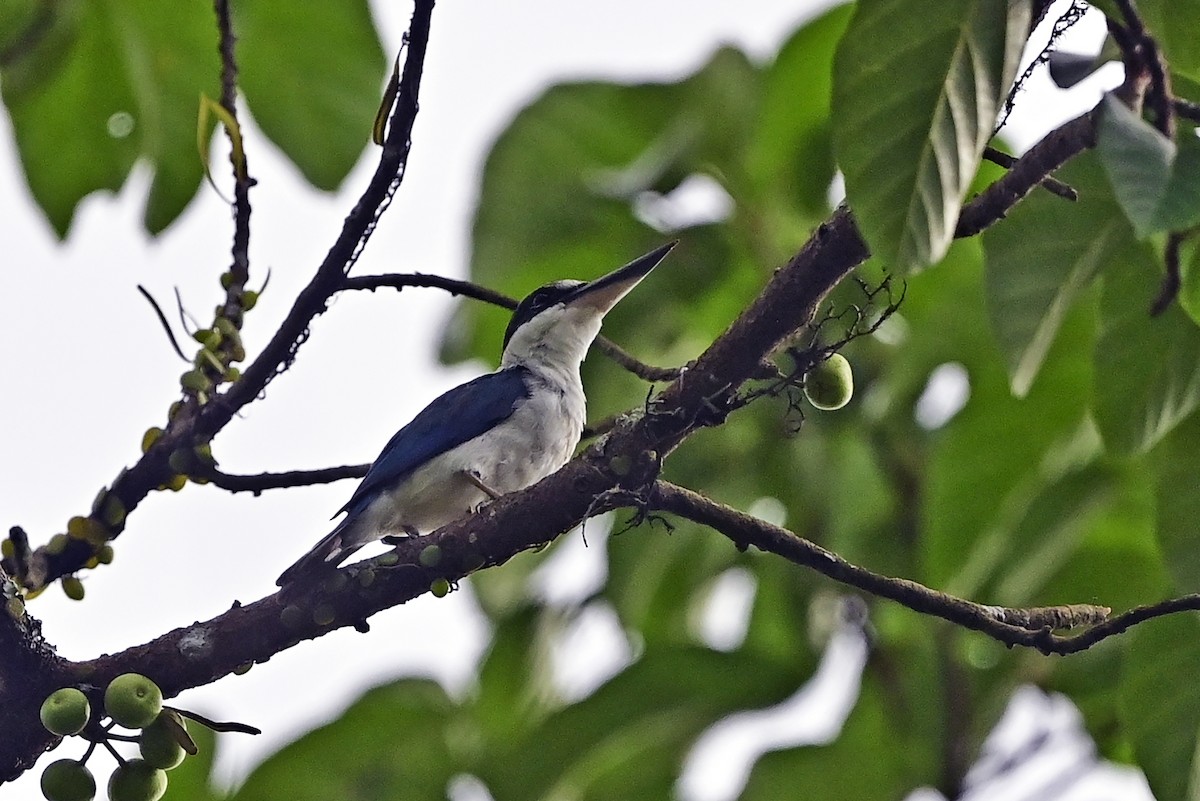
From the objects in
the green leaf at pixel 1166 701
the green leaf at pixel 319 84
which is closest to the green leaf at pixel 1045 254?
the green leaf at pixel 1166 701

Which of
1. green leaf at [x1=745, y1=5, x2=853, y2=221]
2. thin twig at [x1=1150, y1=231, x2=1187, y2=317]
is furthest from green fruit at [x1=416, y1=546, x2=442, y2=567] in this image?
green leaf at [x1=745, y1=5, x2=853, y2=221]

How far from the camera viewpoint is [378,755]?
4.61m

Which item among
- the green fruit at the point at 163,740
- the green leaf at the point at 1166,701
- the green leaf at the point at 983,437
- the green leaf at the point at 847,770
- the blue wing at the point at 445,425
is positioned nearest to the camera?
the green fruit at the point at 163,740

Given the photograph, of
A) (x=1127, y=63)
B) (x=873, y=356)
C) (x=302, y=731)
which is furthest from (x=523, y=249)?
(x=1127, y=63)

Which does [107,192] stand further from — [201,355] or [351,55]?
[201,355]

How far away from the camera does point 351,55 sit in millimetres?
3930

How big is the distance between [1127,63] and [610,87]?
120 inches

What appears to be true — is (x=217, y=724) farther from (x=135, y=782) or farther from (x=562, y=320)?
(x=562, y=320)

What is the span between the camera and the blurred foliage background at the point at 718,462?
12.6 feet

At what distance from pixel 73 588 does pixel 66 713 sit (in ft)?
2.02

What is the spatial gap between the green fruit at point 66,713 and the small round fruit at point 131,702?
4 centimetres

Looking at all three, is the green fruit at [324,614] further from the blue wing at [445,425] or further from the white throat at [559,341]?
the white throat at [559,341]

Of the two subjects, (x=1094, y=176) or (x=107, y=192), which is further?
(x=107, y=192)

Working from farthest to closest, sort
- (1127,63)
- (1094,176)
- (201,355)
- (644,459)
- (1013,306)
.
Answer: (201,355), (1013,306), (1094,176), (644,459), (1127,63)
